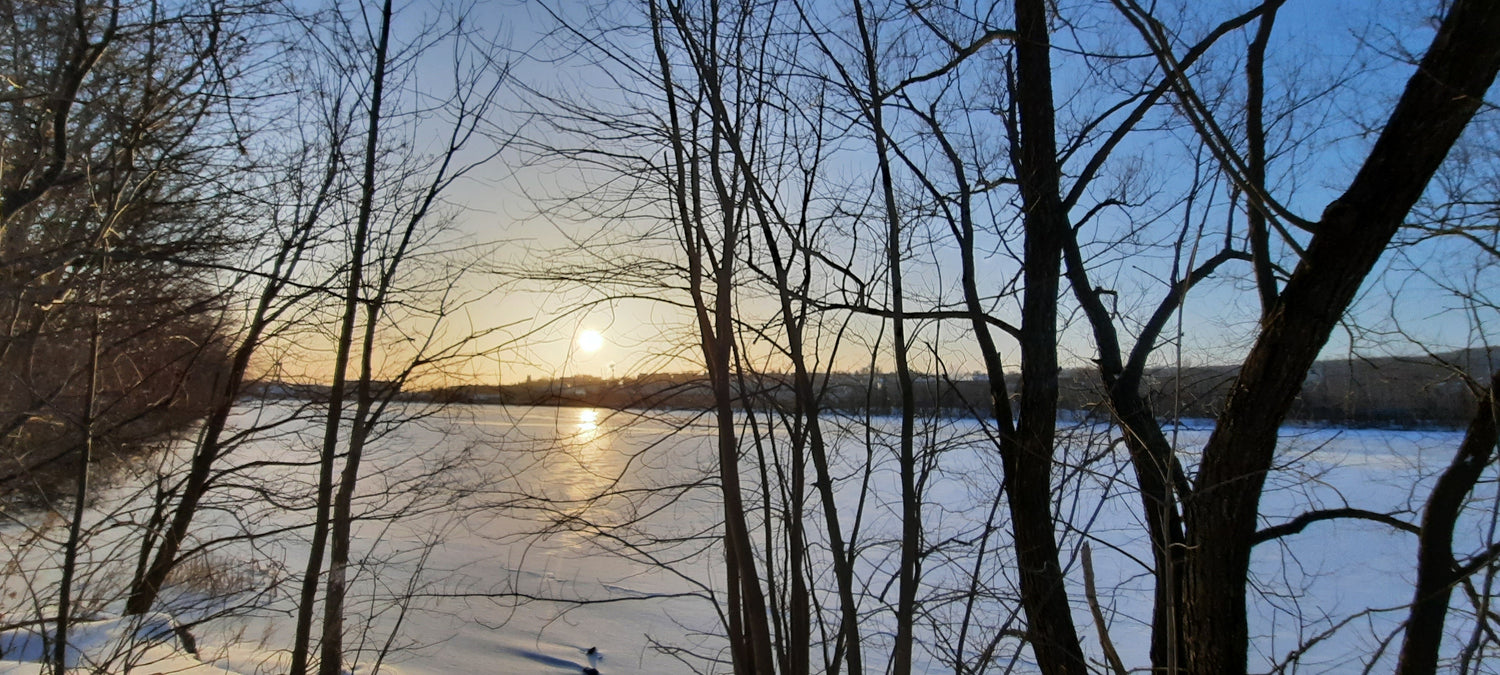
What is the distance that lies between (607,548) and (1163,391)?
3444 mm

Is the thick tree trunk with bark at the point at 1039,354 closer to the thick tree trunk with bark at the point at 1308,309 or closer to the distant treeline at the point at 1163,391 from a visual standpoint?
the distant treeline at the point at 1163,391

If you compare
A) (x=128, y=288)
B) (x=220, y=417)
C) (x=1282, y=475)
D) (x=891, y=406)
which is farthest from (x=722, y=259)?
(x=220, y=417)

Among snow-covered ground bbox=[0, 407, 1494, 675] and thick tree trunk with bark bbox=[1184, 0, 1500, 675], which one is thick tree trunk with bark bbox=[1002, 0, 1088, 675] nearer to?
snow-covered ground bbox=[0, 407, 1494, 675]

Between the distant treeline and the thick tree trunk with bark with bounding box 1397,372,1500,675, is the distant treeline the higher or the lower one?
the higher one

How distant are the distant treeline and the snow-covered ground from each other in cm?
13

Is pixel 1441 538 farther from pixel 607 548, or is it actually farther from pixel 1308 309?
pixel 607 548

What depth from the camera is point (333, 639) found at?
5.89 m

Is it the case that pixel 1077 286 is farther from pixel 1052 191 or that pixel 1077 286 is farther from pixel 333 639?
pixel 333 639

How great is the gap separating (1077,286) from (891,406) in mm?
1503

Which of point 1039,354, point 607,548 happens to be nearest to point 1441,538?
point 1039,354

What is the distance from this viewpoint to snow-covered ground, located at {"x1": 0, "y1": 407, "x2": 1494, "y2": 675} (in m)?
4.19

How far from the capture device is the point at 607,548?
14.6ft

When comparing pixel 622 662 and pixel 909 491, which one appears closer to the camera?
pixel 909 491

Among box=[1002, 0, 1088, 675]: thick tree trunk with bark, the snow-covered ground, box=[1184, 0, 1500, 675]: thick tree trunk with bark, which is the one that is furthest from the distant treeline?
box=[1184, 0, 1500, 675]: thick tree trunk with bark
